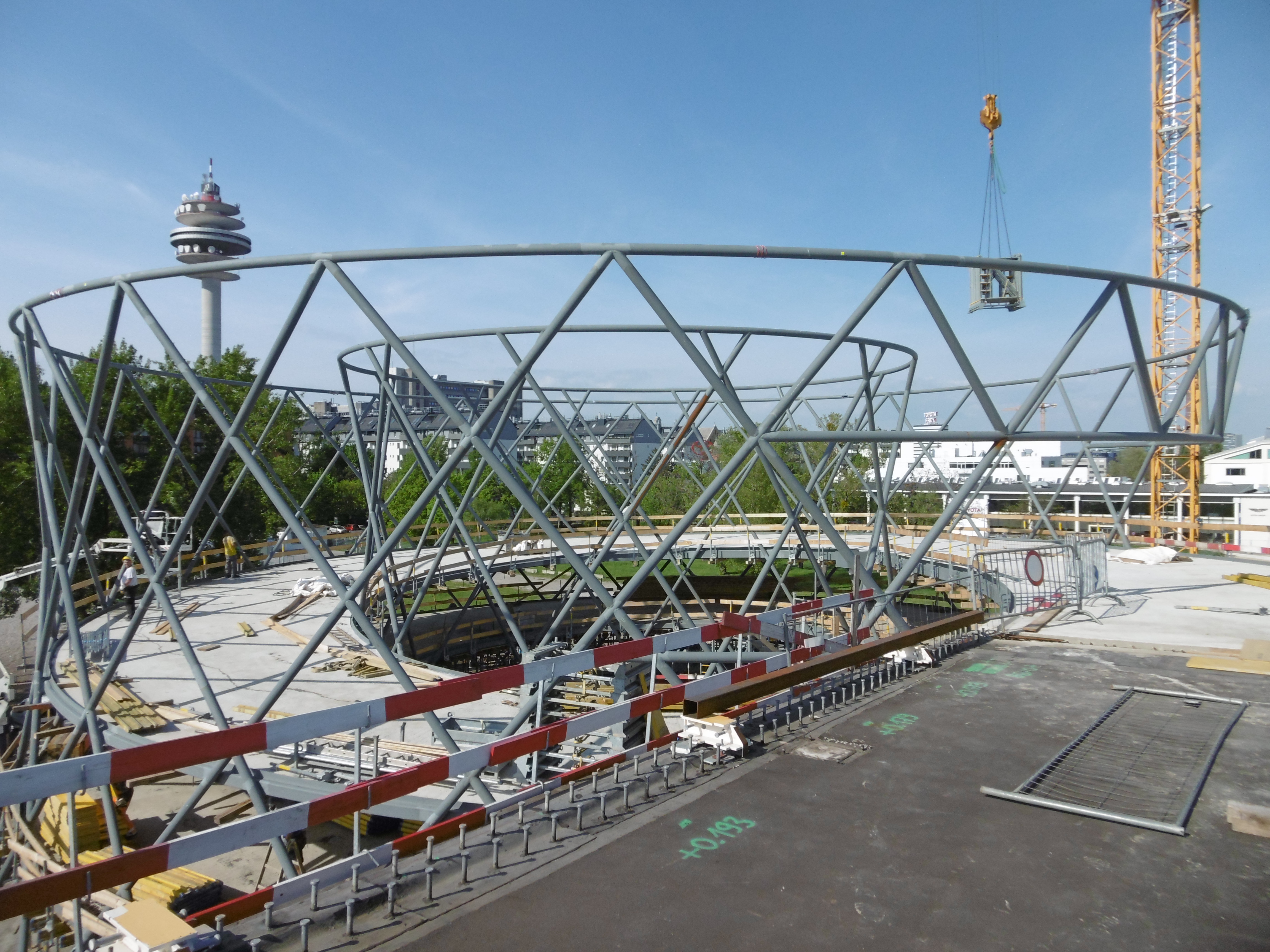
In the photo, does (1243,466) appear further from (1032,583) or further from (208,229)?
(208,229)

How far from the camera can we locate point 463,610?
961 inches

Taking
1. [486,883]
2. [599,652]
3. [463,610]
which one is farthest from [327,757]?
[463,610]

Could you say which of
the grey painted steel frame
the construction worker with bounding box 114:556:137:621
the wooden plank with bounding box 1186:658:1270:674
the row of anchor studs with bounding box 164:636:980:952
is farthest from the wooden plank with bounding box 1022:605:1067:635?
the construction worker with bounding box 114:556:137:621

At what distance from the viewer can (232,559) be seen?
27.6m

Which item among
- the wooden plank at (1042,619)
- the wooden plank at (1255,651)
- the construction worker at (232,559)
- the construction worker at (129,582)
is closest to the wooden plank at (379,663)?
the construction worker at (129,582)

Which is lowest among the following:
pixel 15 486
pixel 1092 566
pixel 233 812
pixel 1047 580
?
pixel 233 812

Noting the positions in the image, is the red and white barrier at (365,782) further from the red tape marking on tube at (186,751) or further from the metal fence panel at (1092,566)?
the metal fence panel at (1092,566)

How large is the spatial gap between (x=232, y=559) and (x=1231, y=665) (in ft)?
94.6

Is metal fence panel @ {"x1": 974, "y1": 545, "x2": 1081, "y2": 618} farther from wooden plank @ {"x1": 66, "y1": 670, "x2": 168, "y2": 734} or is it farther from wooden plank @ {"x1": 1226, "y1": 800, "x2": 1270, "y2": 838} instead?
wooden plank @ {"x1": 66, "y1": 670, "x2": 168, "y2": 734}

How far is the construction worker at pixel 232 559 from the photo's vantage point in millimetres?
26656

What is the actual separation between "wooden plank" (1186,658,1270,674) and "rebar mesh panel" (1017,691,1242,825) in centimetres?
203

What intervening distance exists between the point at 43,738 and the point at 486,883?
13359 millimetres

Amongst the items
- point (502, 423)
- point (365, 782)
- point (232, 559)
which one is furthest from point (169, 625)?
point (365, 782)

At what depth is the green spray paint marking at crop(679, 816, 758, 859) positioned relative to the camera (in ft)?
17.6
